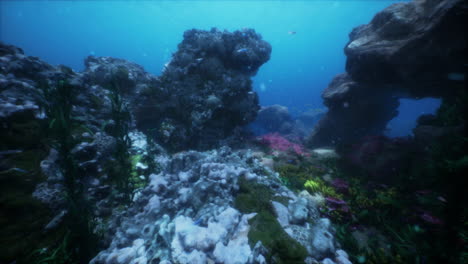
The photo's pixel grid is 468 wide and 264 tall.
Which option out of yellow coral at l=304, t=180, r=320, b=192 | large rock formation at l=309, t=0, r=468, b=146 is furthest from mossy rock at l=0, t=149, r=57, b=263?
large rock formation at l=309, t=0, r=468, b=146

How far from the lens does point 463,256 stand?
324cm

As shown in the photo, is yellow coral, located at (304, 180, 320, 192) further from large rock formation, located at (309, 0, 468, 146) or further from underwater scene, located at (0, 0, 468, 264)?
large rock formation, located at (309, 0, 468, 146)

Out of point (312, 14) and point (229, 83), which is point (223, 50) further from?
point (312, 14)

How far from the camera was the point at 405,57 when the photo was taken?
7832 mm

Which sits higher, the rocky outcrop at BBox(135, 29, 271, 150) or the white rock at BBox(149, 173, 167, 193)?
the rocky outcrop at BBox(135, 29, 271, 150)

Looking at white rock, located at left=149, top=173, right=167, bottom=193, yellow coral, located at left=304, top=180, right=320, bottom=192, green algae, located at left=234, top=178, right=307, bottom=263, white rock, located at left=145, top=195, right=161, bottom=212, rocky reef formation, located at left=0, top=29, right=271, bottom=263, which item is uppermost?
rocky reef formation, located at left=0, top=29, right=271, bottom=263

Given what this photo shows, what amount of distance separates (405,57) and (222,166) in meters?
9.93

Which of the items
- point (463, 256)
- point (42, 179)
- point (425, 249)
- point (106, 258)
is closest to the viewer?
point (106, 258)

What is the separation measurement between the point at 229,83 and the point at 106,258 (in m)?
8.71

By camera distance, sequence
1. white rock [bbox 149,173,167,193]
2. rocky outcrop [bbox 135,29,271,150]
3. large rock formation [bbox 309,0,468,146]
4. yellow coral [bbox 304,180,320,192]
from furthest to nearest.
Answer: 1. rocky outcrop [bbox 135,29,271,150]
2. large rock formation [bbox 309,0,468,146]
3. yellow coral [bbox 304,180,320,192]
4. white rock [bbox 149,173,167,193]

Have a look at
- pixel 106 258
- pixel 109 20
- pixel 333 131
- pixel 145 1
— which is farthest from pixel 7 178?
pixel 109 20

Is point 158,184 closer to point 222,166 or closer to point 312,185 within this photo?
point 222,166

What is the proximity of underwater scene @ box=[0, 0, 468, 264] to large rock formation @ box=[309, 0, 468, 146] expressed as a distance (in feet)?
0.18

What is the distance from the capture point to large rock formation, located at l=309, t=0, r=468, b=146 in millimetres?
6855
